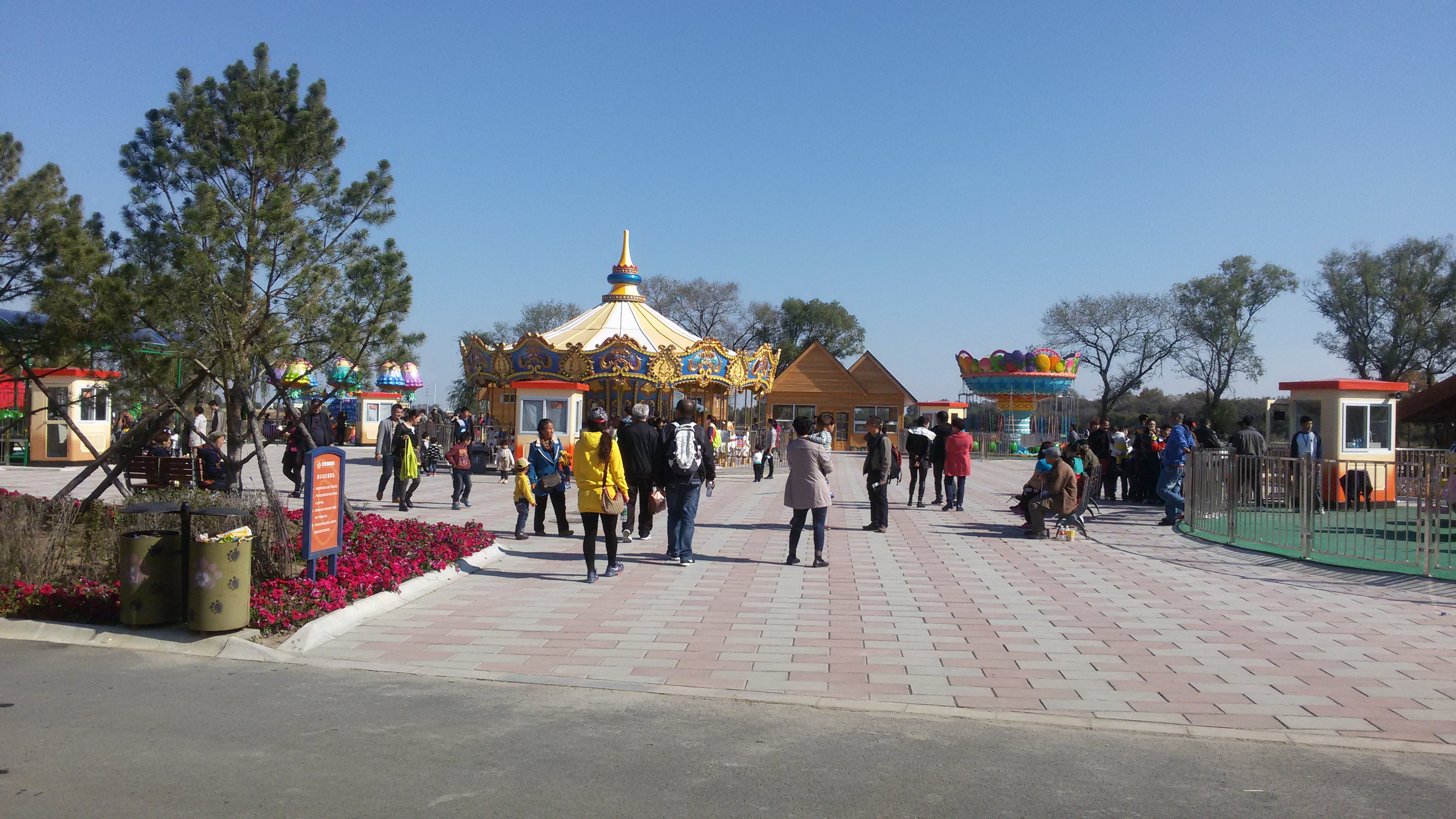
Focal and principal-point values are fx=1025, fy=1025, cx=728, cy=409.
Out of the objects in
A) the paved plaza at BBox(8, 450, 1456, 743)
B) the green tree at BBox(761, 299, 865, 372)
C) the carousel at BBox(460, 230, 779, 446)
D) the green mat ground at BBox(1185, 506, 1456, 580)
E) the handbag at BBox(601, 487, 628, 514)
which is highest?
the green tree at BBox(761, 299, 865, 372)

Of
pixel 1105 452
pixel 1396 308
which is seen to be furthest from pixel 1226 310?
pixel 1105 452

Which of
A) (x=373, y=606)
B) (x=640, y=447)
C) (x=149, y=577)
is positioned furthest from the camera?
(x=640, y=447)

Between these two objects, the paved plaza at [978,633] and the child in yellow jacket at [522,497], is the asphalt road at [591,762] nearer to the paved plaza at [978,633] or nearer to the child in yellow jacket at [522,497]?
the paved plaza at [978,633]

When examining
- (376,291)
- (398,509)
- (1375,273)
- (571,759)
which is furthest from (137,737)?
(1375,273)

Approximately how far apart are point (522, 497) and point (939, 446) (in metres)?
8.05

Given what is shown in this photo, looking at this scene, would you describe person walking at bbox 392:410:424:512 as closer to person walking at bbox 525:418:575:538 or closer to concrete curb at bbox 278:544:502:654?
person walking at bbox 525:418:575:538

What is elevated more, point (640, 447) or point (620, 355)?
point (620, 355)

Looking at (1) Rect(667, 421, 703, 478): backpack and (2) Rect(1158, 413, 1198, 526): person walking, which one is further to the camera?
(2) Rect(1158, 413, 1198, 526): person walking

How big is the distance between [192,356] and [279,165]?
2.09 meters

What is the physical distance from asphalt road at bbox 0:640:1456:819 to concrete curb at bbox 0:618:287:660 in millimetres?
728

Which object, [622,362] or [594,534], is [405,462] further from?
[622,362]

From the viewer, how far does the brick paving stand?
5938 millimetres

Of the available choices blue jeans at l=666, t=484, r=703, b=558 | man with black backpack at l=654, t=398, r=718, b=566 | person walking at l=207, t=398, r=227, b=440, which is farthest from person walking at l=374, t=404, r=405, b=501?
blue jeans at l=666, t=484, r=703, b=558

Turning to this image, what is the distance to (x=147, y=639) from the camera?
6.92 m
